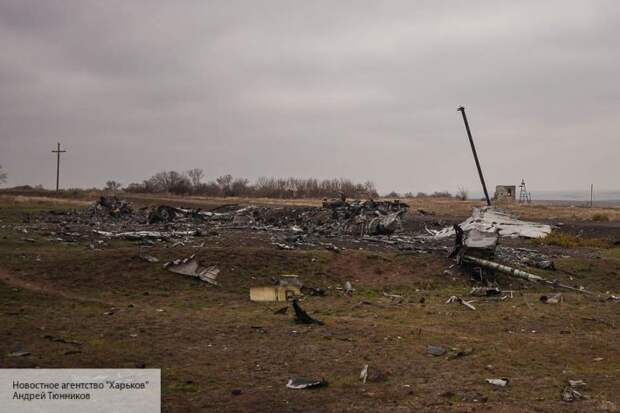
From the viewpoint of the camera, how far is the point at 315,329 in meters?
9.14

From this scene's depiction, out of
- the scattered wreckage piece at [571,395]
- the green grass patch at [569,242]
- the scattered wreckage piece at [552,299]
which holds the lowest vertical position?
the scattered wreckage piece at [571,395]

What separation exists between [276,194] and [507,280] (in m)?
48.8

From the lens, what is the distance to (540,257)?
1673cm

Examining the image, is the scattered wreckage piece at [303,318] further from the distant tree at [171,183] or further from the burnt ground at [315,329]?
the distant tree at [171,183]

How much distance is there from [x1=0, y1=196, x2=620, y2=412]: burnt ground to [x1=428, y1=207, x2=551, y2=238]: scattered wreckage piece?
18.3 feet

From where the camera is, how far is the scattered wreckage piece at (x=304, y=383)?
636 centimetres

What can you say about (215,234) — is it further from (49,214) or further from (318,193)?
(318,193)

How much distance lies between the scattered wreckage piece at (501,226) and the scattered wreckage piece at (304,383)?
1495cm

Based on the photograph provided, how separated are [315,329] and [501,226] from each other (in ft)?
51.1

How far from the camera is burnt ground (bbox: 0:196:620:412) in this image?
6.20 meters

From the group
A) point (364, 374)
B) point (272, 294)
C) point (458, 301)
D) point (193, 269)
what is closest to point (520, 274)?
point (458, 301)

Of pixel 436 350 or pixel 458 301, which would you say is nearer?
pixel 436 350

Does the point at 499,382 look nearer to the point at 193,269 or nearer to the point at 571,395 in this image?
the point at 571,395

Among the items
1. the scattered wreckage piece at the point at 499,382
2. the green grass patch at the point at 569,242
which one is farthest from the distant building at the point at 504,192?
the scattered wreckage piece at the point at 499,382
